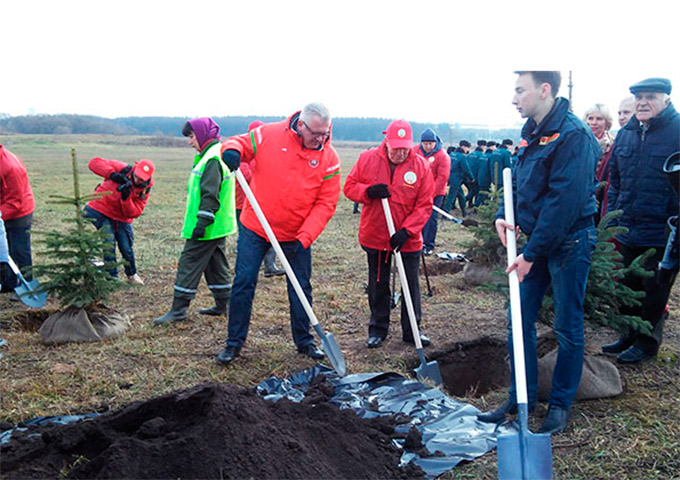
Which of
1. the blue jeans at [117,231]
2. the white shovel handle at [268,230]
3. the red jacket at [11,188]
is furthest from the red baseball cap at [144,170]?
the white shovel handle at [268,230]

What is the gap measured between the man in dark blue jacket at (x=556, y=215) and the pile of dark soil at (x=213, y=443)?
1158 millimetres

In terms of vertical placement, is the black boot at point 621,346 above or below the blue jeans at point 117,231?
below

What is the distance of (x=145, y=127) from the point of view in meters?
102

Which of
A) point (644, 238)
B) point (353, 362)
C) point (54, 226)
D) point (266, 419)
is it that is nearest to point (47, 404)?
point (266, 419)

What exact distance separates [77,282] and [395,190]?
3102 millimetres

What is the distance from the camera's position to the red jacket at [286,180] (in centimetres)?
474

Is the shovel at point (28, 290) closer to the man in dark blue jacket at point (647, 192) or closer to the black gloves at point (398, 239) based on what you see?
the black gloves at point (398, 239)

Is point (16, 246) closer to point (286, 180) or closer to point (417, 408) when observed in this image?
point (286, 180)

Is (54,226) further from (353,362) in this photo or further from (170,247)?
(353,362)

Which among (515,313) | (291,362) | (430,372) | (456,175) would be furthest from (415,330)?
(456,175)

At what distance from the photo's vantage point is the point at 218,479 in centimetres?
276

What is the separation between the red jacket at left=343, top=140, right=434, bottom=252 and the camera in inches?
206

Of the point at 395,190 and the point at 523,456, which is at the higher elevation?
the point at 395,190

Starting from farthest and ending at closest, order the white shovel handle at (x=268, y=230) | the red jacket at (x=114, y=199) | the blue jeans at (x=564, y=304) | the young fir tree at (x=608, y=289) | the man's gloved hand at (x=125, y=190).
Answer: the red jacket at (x=114, y=199) < the man's gloved hand at (x=125, y=190) < the white shovel handle at (x=268, y=230) < the young fir tree at (x=608, y=289) < the blue jeans at (x=564, y=304)
